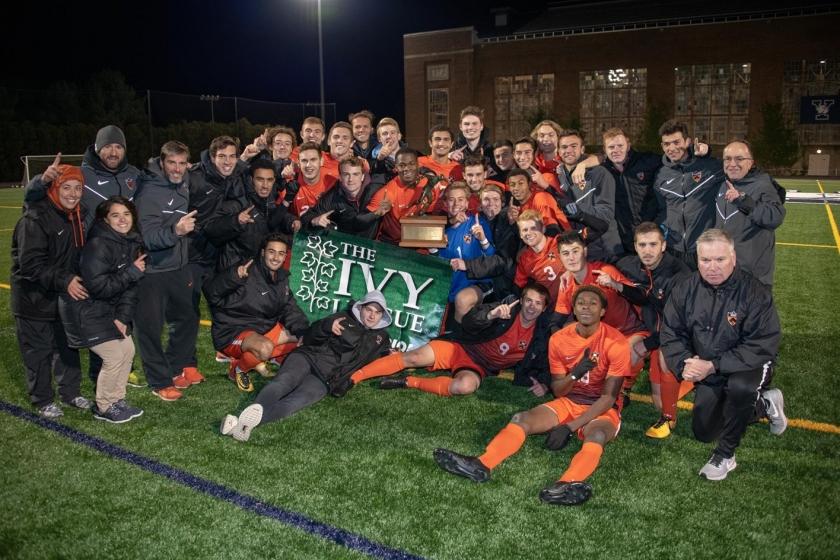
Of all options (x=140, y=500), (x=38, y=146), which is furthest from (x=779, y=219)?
(x=38, y=146)

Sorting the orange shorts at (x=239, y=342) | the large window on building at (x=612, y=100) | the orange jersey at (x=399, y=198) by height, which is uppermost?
the large window on building at (x=612, y=100)

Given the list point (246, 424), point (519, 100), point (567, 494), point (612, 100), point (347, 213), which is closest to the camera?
point (567, 494)

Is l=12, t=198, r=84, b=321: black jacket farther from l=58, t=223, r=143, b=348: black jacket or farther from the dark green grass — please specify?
the dark green grass

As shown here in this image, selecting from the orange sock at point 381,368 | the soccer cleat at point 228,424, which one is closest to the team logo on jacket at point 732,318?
the orange sock at point 381,368

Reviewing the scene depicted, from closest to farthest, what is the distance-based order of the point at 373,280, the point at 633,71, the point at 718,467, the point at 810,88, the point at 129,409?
the point at 718,467 → the point at 129,409 → the point at 373,280 → the point at 810,88 → the point at 633,71

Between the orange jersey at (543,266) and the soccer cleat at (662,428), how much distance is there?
4.65ft

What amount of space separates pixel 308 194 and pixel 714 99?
49.8 metres

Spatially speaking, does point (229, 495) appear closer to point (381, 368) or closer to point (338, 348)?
point (338, 348)

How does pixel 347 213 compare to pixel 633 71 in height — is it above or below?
below

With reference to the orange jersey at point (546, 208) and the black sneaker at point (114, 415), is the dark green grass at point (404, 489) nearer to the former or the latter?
the black sneaker at point (114, 415)

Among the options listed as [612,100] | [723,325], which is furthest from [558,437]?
[612,100]

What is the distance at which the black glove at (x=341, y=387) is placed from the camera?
18.9ft

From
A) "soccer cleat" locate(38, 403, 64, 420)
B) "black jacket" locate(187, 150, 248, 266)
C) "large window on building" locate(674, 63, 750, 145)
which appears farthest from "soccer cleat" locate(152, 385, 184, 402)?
"large window on building" locate(674, 63, 750, 145)

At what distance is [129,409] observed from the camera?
543 centimetres
